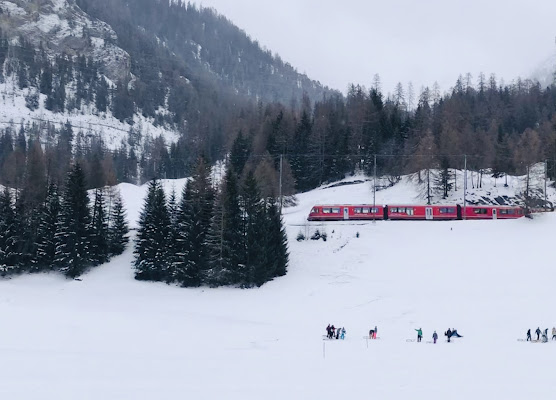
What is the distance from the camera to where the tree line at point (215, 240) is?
48656 mm

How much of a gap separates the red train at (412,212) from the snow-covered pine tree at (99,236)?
2309 cm

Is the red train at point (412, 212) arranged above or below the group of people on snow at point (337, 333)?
above

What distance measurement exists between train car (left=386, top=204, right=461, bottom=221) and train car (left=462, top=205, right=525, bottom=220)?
129cm

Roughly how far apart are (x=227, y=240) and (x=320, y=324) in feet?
54.0

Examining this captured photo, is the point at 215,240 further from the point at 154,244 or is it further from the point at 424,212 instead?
the point at 424,212

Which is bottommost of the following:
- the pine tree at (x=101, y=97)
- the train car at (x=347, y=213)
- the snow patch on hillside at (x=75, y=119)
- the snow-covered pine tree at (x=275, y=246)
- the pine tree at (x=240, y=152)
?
the snow-covered pine tree at (x=275, y=246)

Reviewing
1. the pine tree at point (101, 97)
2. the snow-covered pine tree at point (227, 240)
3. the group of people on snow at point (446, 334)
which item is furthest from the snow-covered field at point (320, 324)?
the pine tree at point (101, 97)

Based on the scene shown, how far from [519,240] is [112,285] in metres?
37.7

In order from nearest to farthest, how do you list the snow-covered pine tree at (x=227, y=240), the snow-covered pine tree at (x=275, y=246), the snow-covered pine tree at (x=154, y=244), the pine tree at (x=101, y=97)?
1. the snow-covered pine tree at (x=227, y=240)
2. the snow-covered pine tree at (x=275, y=246)
3. the snow-covered pine tree at (x=154, y=244)
4. the pine tree at (x=101, y=97)

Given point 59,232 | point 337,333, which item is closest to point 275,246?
point 337,333

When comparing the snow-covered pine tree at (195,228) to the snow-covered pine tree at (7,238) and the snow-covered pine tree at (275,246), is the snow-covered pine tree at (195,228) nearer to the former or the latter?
the snow-covered pine tree at (275,246)

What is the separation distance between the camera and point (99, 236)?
2147 inches

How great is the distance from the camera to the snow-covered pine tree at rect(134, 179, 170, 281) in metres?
50.2

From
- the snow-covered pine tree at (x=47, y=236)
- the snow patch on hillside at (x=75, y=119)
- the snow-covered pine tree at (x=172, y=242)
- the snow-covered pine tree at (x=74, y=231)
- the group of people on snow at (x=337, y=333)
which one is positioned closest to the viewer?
the group of people on snow at (x=337, y=333)
